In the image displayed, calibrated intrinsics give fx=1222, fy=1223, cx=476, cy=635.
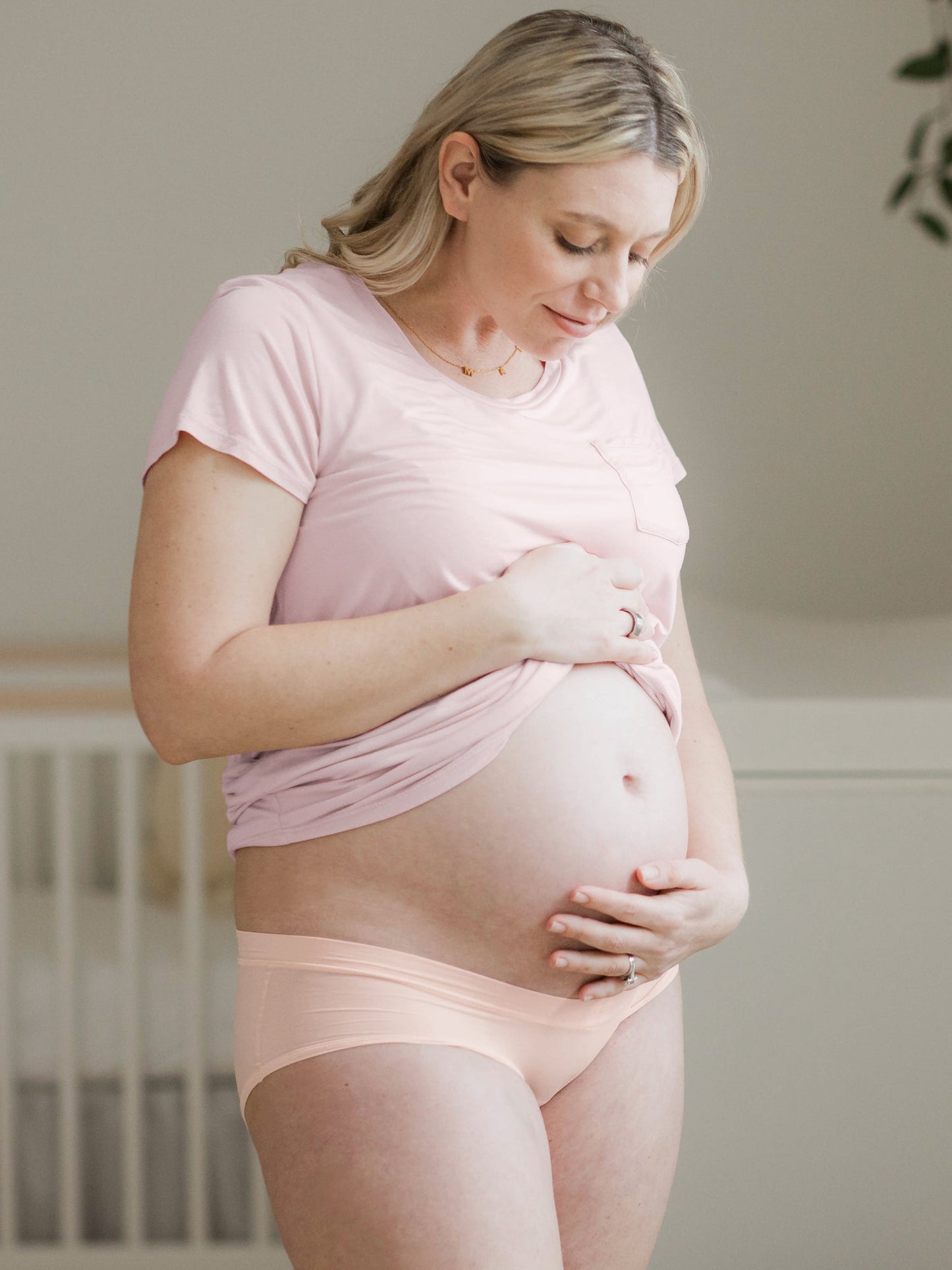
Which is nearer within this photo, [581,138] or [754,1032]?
[581,138]

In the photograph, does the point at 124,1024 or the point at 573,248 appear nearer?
the point at 573,248

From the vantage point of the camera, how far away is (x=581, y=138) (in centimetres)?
83

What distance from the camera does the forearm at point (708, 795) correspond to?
39.6 inches

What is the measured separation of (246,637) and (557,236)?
1.18ft

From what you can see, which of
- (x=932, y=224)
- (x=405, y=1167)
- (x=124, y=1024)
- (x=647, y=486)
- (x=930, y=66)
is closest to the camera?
(x=405, y=1167)

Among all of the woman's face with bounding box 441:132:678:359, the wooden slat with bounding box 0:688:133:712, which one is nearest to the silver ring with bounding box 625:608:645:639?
the woman's face with bounding box 441:132:678:359

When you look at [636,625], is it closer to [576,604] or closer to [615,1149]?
[576,604]

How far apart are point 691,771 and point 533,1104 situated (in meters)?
0.33

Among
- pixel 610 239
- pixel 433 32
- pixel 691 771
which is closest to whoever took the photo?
pixel 610 239

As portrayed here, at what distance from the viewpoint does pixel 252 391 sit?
2.57ft

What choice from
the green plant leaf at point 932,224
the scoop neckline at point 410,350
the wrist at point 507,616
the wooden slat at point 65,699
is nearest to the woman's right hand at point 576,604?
the wrist at point 507,616

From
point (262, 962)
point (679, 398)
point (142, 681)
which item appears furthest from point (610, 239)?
point (679, 398)

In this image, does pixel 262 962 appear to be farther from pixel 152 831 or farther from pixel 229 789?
pixel 152 831

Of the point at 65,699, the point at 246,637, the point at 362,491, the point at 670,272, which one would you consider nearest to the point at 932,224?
the point at 362,491
